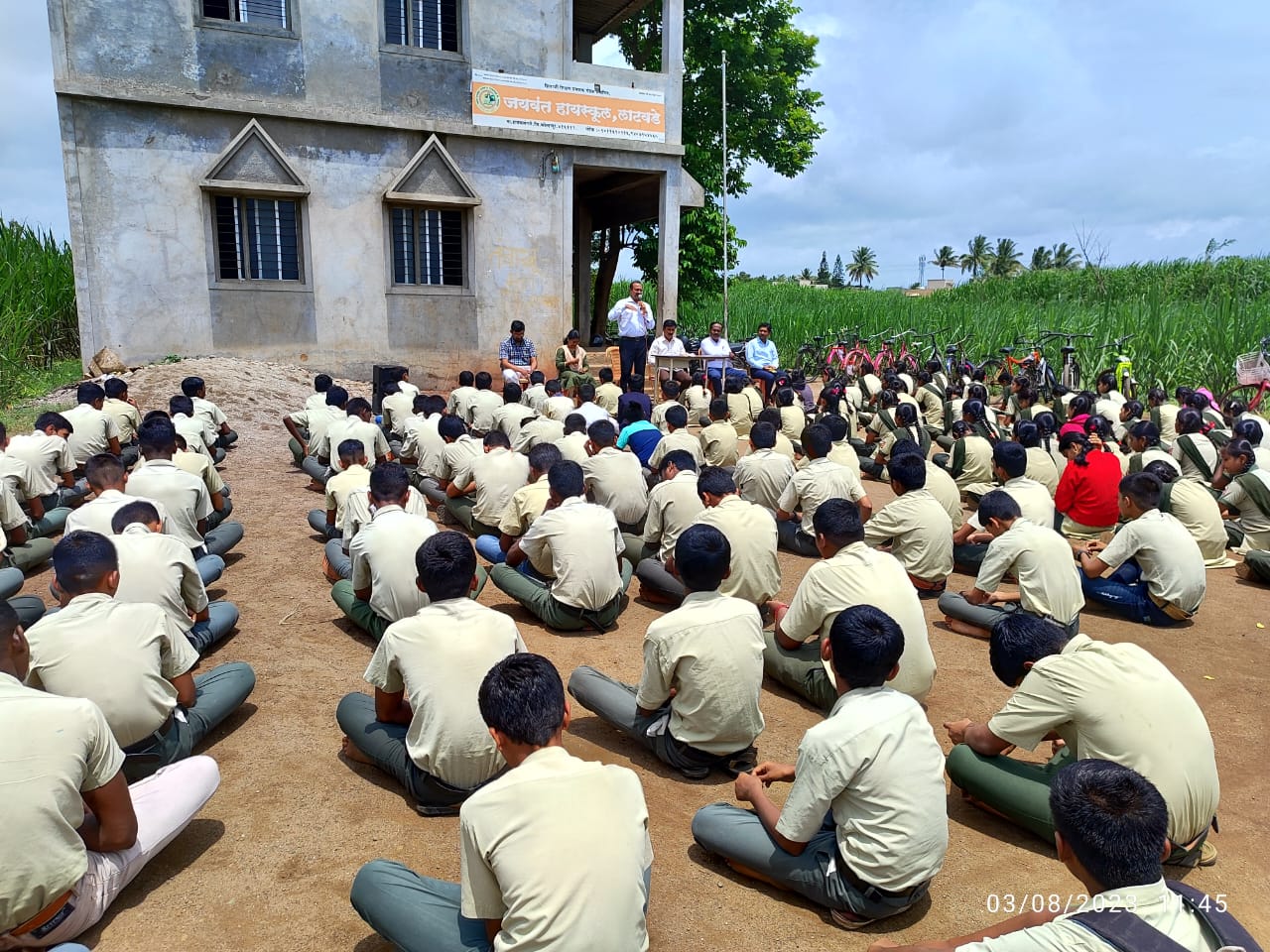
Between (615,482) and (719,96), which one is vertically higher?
(719,96)

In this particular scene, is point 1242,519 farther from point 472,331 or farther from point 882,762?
point 472,331

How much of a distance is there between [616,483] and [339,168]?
8.69m

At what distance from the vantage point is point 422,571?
3.48 m

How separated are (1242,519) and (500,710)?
295 inches

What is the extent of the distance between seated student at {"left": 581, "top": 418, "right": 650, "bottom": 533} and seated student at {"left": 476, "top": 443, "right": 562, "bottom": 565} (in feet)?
1.82

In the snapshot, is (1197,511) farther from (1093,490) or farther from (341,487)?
(341,487)

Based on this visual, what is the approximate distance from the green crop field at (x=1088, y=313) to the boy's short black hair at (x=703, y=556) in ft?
45.2

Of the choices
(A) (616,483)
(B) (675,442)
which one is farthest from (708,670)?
(B) (675,442)

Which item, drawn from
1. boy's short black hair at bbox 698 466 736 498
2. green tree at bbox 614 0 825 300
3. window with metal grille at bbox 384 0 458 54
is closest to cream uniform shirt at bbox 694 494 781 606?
boy's short black hair at bbox 698 466 736 498

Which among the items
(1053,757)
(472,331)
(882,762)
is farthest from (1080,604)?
(472,331)

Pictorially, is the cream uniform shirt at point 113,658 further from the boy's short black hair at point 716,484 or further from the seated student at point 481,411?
the seated student at point 481,411

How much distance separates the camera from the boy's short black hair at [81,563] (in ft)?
11.1

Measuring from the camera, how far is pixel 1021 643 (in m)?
3.47

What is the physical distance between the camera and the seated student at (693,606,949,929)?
109 inches
